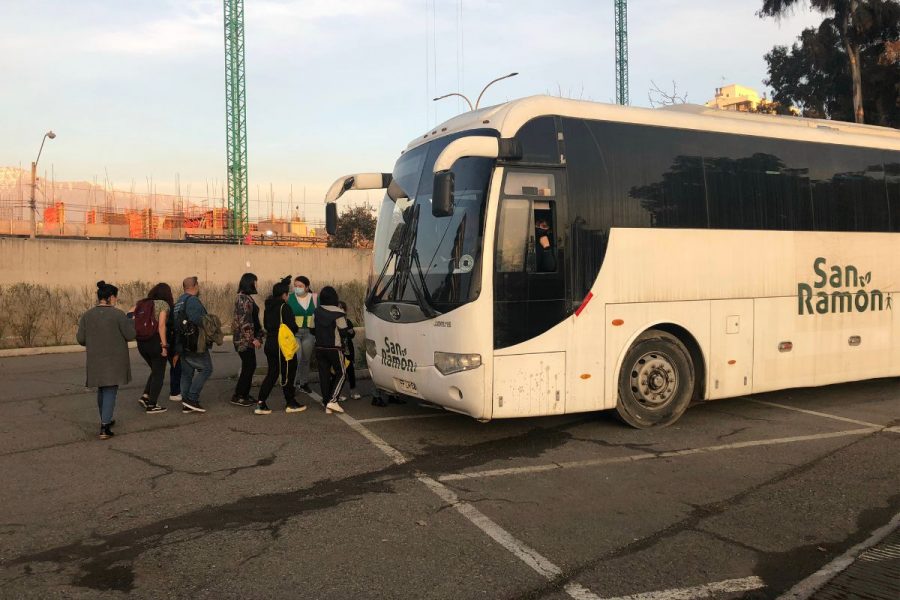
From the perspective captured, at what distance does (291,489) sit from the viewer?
592 cm

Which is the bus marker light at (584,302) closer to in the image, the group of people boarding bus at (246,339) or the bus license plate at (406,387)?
the bus license plate at (406,387)

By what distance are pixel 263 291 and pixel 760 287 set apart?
26177mm

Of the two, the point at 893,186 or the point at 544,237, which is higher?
the point at 893,186

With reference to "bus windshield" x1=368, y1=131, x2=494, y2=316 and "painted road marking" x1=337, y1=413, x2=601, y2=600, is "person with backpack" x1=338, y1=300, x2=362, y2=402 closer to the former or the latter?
"bus windshield" x1=368, y1=131, x2=494, y2=316

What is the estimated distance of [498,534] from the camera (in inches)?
193

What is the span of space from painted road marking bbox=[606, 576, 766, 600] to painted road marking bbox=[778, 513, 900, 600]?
0.62 feet

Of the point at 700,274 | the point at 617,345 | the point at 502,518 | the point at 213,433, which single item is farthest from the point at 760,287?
the point at 213,433

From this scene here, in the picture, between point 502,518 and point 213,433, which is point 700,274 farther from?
point 213,433

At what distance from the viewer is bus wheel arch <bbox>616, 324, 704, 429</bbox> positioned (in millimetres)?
7855

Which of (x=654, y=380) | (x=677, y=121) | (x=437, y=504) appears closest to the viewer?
(x=437, y=504)

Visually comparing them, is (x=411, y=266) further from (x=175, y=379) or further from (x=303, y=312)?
(x=175, y=379)

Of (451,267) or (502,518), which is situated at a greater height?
(451,267)

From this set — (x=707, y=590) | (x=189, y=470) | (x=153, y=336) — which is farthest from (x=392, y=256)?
(x=707, y=590)

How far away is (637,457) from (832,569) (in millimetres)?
2690
